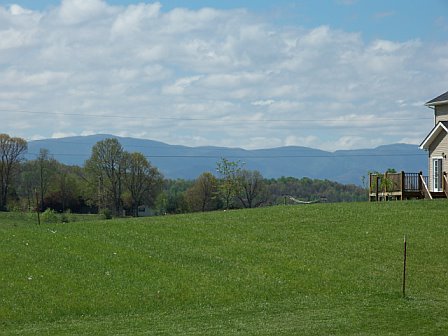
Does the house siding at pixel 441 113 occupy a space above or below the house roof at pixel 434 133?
above

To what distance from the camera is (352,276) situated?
21.7 metres

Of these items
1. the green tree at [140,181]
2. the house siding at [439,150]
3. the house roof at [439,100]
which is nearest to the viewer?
the house siding at [439,150]

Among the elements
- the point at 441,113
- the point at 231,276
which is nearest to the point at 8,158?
the point at 441,113

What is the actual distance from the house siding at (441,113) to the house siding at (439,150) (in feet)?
5.76

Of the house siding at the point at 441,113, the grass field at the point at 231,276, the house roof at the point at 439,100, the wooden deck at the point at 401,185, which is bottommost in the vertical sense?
the grass field at the point at 231,276

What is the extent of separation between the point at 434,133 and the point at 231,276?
23.7 meters

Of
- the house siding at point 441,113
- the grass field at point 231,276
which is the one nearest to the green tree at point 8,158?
the house siding at point 441,113

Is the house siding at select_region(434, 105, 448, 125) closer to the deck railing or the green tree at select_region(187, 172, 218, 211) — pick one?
the deck railing

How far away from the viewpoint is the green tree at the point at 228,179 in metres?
74.8

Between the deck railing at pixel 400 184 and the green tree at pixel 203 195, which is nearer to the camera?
the deck railing at pixel 400 184

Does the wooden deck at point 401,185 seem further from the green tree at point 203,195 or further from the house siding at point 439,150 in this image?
the green tree at point 203,195

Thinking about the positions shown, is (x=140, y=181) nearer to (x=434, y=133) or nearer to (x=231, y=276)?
(x=434, y=133)

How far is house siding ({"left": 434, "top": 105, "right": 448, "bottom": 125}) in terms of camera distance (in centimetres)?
4334

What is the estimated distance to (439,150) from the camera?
138ft
